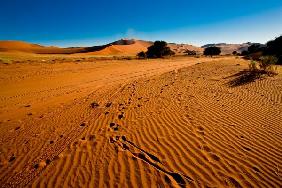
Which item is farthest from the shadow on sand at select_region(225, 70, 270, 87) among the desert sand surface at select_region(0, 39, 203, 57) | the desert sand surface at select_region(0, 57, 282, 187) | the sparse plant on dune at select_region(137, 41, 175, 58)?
the desert sand surface at select_region(0, 39, 203, 57)

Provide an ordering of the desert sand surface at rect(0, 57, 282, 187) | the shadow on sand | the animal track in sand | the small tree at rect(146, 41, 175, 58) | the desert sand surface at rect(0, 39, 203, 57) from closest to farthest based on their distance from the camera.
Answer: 1. the animal track in sand
2. the desert sand surface at rect(0, 57, 282, 187)
3. the shadow on sand
4. the small tree at rect(146, 41, 175, 58)
5. the desert sand surface at rect(0, 39, 203, 57)

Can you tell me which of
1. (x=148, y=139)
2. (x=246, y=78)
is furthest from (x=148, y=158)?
(x=246, y=78)

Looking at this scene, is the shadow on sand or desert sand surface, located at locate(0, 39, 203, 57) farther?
desert sand surface, located at locate(0, 39, 203, 57)

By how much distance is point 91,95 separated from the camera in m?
10.6

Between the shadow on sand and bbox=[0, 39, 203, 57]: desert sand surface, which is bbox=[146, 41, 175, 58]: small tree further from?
the shadow on sand

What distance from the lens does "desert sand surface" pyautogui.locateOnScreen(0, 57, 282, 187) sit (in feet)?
13.8

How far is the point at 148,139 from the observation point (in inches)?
221

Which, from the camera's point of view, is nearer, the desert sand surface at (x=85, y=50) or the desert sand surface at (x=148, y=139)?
the desert sand surface at (x=148, y=139)

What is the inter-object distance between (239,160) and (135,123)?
3.07 m

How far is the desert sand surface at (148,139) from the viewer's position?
4.21 m

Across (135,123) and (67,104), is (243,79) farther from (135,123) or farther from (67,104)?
(67,104)

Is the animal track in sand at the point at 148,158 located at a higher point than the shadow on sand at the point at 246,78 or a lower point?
lower

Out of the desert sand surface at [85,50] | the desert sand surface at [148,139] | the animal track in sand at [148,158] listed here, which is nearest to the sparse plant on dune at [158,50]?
the desert sand surface at [85,50]

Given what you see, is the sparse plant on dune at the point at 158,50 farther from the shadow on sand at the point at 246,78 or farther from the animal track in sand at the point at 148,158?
the animal track in sand at the point at 148,158
